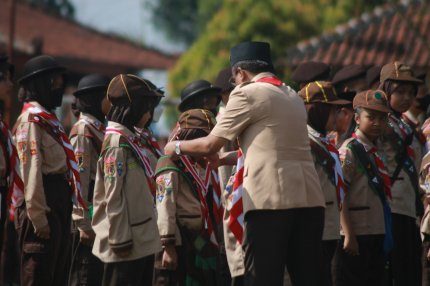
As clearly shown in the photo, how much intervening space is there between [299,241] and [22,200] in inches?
109

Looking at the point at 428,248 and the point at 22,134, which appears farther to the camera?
the point at 428,248

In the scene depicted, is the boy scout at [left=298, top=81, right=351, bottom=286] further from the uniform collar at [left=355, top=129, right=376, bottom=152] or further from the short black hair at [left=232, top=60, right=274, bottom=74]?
the short black hair at [left=232, top=60, right=274, bottom=74]

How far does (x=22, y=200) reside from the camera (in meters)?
9.21

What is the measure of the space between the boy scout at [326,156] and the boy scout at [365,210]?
31 centimetres

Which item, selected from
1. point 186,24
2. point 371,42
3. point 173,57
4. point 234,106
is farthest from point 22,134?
point 186,24

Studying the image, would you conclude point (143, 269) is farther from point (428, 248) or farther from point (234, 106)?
point (428, 248)

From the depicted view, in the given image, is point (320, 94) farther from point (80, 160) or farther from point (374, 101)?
point (80, 160)

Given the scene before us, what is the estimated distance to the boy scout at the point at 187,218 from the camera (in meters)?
8.84

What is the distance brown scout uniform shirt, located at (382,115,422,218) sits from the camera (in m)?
9.99

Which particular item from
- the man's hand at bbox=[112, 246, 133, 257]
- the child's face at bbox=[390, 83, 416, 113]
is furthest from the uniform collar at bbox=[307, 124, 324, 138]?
the man's hand at bbox=[112, 246, 133, 257]

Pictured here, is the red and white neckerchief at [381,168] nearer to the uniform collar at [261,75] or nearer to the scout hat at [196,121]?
the scout hat at [196,121]

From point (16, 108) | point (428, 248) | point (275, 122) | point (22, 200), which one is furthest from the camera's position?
→ point (16, 108)

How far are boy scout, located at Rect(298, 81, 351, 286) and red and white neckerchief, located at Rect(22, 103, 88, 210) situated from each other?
2.09 metres

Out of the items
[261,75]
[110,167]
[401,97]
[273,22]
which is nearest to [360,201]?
[401,97]
